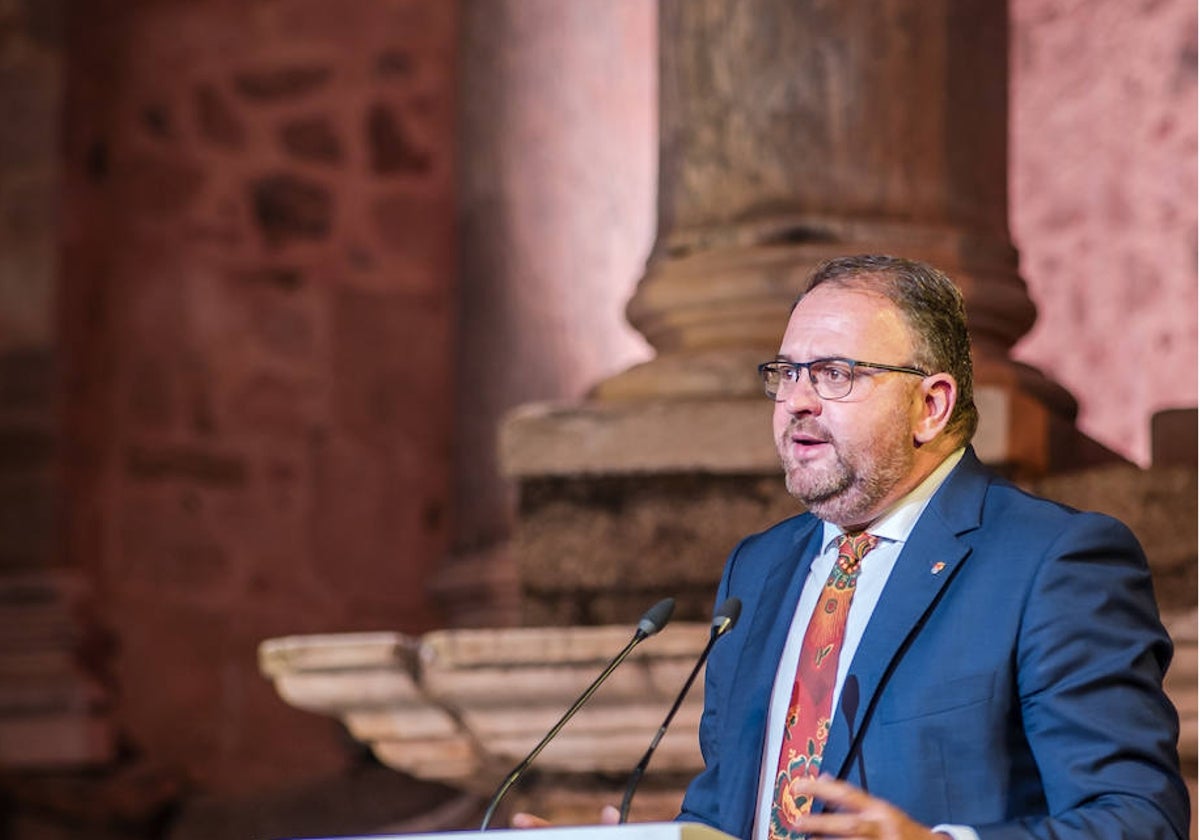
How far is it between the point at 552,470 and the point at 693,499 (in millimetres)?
238

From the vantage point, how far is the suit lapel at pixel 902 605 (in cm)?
188

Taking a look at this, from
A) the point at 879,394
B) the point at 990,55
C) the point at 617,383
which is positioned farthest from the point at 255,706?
the point at 879,394

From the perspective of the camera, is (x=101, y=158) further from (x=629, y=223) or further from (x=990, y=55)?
(x=990, y=55)

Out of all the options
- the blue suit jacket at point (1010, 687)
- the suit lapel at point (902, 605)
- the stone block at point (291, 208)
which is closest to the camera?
the blue suit jacket at point (1010, 687)

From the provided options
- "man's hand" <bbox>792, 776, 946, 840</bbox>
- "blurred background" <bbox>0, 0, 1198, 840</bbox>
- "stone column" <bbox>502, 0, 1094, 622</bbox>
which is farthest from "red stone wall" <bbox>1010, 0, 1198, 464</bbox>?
"man's hand" <bbox>792, 776, 946, 840</bbox>

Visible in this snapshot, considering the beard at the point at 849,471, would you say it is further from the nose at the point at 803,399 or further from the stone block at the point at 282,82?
the stone block at the point at 282,82

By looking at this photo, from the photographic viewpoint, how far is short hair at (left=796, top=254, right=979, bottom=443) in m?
1.98

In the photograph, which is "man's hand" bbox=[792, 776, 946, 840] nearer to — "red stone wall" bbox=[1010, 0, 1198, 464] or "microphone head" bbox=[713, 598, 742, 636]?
"microphone head" bbox=[713, 598, 742, 636]

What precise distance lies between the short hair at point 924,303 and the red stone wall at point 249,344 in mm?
4860

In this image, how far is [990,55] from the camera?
3547 millimetres

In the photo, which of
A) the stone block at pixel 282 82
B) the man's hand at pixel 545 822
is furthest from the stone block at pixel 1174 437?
the stone block at pixel 282 82

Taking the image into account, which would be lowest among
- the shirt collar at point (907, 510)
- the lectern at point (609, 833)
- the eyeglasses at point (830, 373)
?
the lectern at point (609, 833)

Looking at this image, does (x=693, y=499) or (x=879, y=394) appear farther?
(x=693, y=499)

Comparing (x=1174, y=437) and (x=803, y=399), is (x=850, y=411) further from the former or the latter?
(x=1174, y=437)
